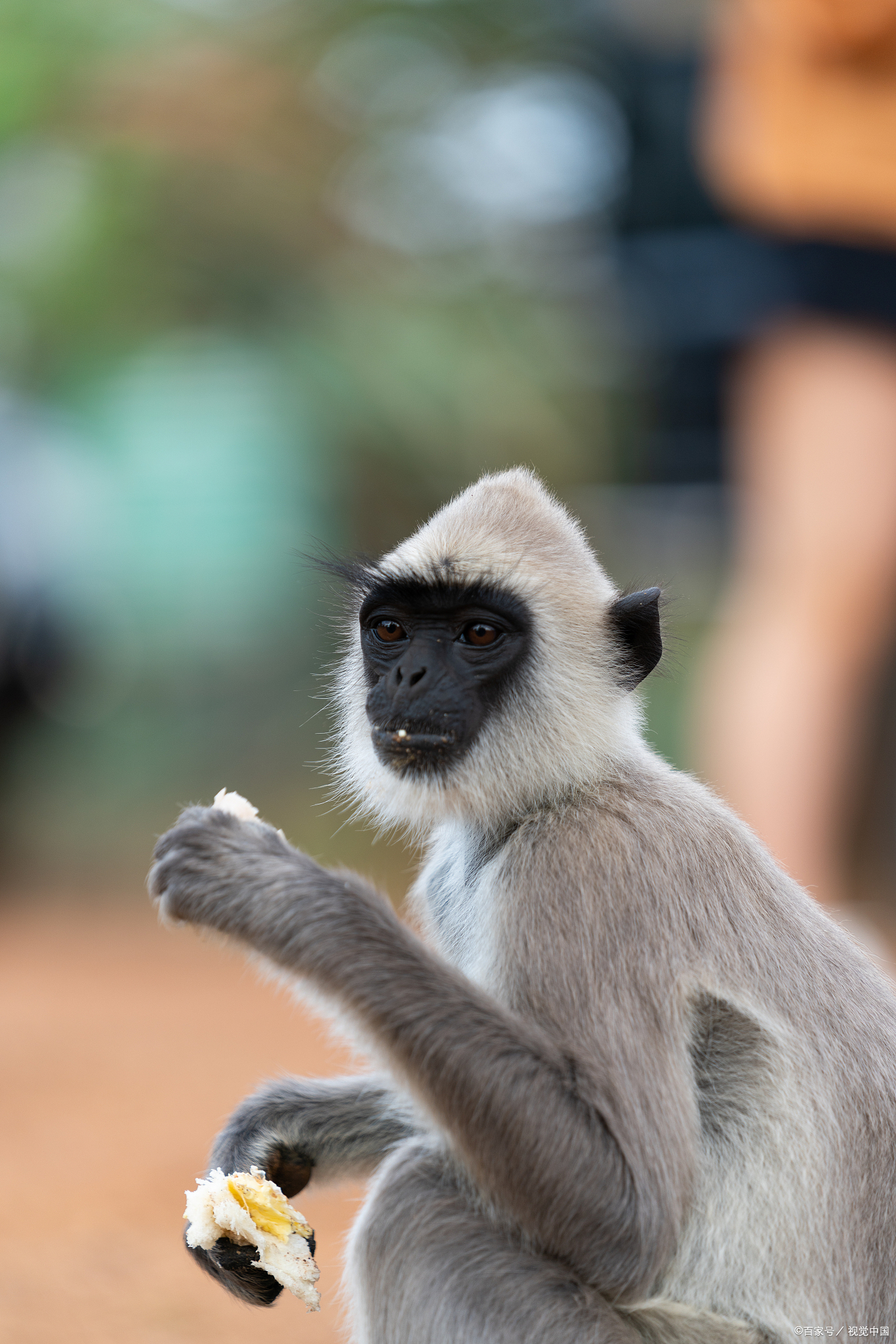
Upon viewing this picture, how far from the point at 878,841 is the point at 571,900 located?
375 inches

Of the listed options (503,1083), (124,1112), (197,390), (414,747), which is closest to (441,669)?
(414,747)

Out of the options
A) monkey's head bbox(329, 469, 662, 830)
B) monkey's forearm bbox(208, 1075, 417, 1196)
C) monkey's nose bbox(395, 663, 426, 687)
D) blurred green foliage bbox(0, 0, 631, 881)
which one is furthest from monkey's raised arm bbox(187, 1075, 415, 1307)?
blurred green foliage bbox(0, 0, 631, 881)

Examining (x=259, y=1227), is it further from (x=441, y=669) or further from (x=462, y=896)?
(x=441, y=669)

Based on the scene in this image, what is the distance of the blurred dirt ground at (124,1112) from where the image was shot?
505cm

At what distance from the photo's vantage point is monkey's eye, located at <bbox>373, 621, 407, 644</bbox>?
3.52 metres

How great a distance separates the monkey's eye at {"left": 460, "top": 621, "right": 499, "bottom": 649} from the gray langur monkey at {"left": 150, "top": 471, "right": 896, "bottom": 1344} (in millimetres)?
11

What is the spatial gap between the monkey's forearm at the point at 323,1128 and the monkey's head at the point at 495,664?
2.40 ft

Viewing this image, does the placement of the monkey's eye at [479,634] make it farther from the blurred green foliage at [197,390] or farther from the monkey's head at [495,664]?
→ the blurred green foliage at [197,390]

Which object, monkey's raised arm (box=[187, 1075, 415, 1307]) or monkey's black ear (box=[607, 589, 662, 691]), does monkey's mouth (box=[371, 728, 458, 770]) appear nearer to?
monkey's black ear (box=[607, 589, 662, 691])

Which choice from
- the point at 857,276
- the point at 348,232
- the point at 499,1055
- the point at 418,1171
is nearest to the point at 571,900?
→ the point at 499,1055

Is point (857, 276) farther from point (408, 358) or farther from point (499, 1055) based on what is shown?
point (408, 358)

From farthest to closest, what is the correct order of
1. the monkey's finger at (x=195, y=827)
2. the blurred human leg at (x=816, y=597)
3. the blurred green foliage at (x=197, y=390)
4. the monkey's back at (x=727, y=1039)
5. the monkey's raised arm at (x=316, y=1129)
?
the blurred green foliage at (x=197, y=390), the blurred human leg at (x=816, y=597), the monkey's raised arm at (x=316, y=1129), the monkey's finger at (x=195, y=827), the monkey's back at (x=727, y=1039)

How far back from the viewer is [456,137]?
15383 mm
